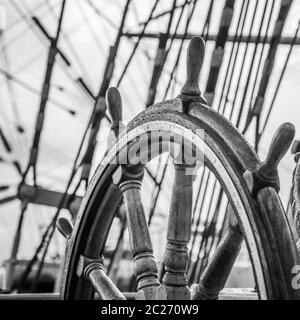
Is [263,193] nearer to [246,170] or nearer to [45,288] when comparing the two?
[246,170]

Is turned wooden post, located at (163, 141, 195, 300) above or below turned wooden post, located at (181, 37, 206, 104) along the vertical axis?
below

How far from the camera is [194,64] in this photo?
87 centimetres

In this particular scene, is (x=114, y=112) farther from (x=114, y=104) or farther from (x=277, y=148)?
(x=277, y=148)

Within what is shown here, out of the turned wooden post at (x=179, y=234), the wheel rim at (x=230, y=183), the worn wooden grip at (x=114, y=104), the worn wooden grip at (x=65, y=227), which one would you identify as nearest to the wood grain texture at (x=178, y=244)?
the turned wooden post at (x=179, y=234)

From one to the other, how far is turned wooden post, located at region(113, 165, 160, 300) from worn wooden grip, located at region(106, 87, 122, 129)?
0.11 meters

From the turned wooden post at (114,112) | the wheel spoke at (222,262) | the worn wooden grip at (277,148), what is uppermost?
the turned wooden post at (114,112)

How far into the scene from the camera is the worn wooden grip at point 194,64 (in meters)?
0.87

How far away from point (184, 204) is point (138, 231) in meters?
0.08

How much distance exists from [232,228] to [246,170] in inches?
4.6

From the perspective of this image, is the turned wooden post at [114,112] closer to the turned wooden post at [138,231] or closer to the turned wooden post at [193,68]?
the turned wooden post at [138,231]

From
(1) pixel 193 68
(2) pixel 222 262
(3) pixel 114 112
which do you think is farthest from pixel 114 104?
(2) pixel 222 262

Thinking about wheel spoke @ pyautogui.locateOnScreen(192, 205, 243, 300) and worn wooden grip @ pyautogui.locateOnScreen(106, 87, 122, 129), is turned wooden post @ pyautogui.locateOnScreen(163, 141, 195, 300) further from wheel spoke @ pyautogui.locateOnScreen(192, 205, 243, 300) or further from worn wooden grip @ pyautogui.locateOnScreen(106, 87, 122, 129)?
worn wooden grip @ pyautogui.locateOnScreen(106, 87, 122, 129)

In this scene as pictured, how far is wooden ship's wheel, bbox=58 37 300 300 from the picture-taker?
70cm

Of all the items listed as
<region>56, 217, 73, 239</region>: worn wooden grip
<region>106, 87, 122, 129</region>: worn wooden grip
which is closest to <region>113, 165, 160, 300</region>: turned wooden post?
<region>106, 87, 122, 129</region>: worn wooden grip
